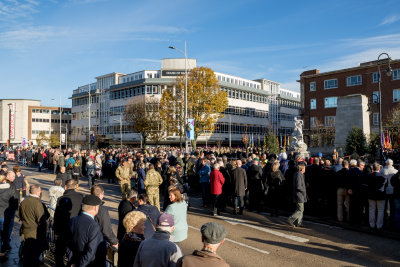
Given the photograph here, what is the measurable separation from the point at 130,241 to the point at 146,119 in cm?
4630

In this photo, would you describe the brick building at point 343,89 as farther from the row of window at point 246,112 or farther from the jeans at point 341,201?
the jeans at point 341,201

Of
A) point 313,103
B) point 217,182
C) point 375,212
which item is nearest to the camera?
point 375,212

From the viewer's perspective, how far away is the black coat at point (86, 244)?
179 inches

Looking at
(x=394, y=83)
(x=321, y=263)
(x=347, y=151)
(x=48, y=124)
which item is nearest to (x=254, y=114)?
(x=394, y=83)

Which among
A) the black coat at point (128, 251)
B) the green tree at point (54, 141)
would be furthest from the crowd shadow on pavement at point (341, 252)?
the green tree at point (54, 141)

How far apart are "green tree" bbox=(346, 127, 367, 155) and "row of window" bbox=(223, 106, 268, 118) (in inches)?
1712

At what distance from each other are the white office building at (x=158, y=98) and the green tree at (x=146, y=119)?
663 centimetres

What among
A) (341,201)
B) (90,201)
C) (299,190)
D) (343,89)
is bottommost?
(341,201)

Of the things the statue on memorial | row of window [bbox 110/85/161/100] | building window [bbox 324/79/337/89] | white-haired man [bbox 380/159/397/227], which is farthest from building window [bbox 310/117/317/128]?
white-haired man [bbox 380/159/397/227]

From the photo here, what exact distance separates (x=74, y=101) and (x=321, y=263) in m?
87.0

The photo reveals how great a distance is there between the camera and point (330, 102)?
5522 cm

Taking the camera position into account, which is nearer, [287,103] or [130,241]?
[130,241]

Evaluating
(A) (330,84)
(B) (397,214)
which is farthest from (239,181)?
(A) (330,84)

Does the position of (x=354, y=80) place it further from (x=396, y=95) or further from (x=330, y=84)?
(x=396, y=95)
